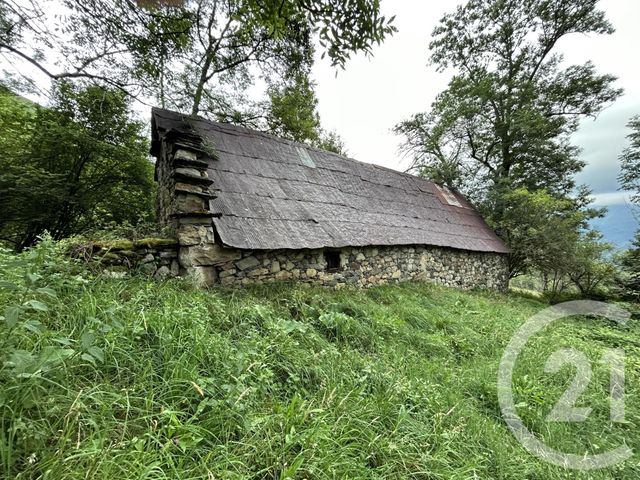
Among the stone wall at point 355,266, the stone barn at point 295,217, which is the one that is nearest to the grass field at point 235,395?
the stone wall at point 355,266

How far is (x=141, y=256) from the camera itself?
3.31 metres

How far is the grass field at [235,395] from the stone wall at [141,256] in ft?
1.16

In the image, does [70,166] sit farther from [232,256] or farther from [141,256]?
[232,256]

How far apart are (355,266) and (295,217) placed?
66.4 inches

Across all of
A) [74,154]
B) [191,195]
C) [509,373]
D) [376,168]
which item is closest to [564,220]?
[376,168]

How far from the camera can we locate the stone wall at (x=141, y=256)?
3.01 metres

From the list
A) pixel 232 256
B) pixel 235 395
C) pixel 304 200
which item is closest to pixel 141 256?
pixel 232 256
